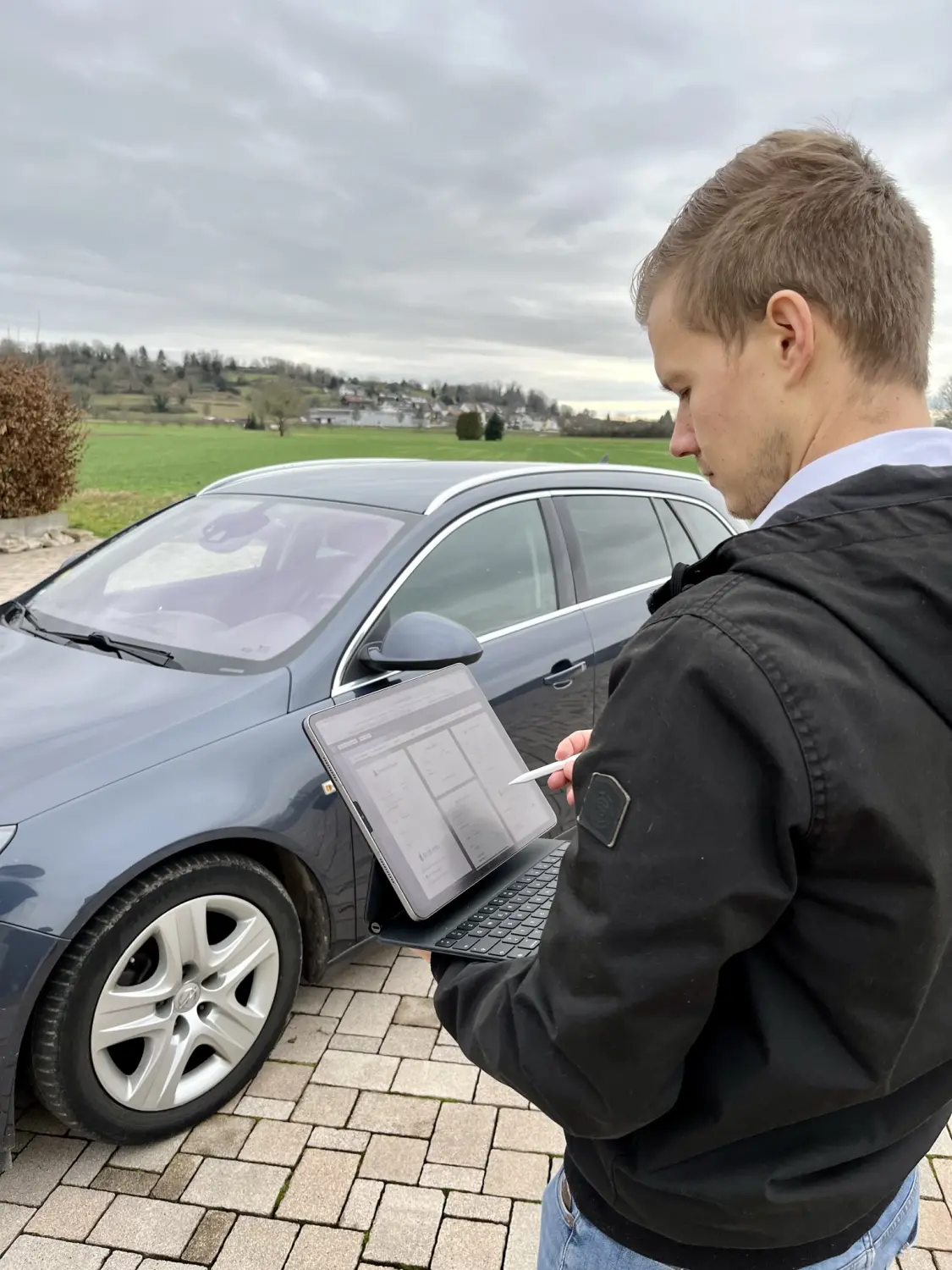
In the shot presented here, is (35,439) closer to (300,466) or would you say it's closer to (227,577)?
(300,466)

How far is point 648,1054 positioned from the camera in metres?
0.77

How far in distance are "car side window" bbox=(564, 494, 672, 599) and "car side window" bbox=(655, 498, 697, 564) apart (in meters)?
0.05

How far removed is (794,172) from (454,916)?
1.03 m

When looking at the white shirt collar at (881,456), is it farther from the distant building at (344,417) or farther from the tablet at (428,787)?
the distant building at (344,417)

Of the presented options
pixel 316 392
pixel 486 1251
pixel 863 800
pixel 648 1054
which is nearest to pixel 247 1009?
pixel 486 1251

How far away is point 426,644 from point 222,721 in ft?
1.95

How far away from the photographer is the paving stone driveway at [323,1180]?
198cm

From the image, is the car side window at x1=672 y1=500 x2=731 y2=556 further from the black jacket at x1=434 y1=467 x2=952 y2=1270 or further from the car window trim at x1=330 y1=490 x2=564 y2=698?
the black jacket at x1=434 y1=467 x2=952 y2=1270

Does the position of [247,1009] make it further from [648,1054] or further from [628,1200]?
[648,1054]

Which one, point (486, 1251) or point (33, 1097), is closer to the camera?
point (486, 1251)

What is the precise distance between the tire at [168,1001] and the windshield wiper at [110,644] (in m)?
0.69

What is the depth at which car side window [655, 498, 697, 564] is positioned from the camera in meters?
4.23

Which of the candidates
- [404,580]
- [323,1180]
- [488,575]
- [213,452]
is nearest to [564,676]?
[488,575]

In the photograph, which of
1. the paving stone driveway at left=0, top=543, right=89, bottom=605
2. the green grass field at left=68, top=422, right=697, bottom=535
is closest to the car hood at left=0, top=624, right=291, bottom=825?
the paving stone driveway at left=0, top=543, right=89, bottom=605
